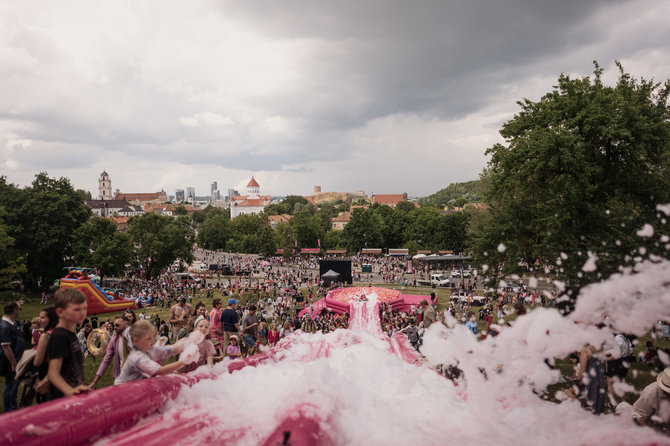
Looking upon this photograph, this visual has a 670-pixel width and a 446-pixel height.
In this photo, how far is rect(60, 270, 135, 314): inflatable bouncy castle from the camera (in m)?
24.7

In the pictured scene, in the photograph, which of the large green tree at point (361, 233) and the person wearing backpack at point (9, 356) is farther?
the large green tree at point (361, 233)

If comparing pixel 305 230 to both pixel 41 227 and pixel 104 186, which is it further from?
pixel 104 186

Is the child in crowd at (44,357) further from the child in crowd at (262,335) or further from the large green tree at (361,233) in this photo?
the large green tree at (361,233)

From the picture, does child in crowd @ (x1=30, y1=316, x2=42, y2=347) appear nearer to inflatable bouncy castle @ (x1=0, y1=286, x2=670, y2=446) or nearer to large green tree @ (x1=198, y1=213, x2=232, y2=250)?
inflatable bouncy castle @ (x1=0, y1=286, x2=670, y2=446)

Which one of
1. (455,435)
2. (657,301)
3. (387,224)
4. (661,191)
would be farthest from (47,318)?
(387,224)

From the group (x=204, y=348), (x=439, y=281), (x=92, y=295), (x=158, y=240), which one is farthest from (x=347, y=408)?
(x=158, y=240)

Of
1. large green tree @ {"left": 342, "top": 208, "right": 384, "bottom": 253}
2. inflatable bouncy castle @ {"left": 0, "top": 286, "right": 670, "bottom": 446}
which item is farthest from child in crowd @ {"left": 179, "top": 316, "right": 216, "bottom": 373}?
large green tree @ {"left": 342, "top": 208, "right": 384, "bottom": 253}

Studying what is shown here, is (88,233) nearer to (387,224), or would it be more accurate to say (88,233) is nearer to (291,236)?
(291,236)

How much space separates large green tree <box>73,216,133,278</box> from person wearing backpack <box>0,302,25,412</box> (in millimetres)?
34505

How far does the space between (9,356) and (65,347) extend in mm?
2555

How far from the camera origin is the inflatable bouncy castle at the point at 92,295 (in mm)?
24656

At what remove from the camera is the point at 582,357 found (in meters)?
5.67

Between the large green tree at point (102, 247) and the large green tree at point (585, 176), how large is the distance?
35196 mm

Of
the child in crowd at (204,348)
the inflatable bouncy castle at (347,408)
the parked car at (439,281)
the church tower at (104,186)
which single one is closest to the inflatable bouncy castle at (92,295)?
the child in crowd at (204,348)
